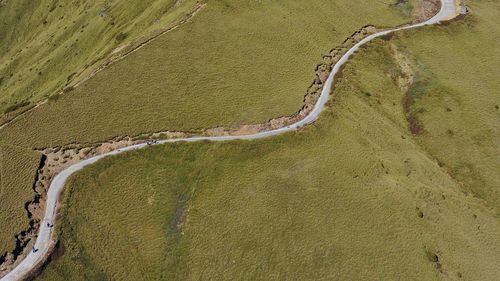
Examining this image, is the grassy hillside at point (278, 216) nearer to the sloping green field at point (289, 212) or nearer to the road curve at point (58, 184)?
the sloping green field at point (289, 212)

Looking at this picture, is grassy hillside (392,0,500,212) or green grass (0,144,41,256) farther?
grassy hillside (392,0,500,212)

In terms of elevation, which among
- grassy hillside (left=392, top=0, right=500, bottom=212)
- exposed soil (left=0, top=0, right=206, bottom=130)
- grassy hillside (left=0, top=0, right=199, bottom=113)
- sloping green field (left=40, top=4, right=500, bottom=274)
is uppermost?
exposed soil (left=0, top=0, right=206, bottom=130)

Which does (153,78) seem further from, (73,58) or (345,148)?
(73,58)

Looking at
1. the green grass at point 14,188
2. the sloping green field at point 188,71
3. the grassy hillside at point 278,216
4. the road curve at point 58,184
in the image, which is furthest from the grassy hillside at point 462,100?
the green grass at point 14,188

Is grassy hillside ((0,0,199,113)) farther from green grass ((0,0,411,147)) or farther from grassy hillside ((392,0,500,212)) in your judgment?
grassy hillside ((392,0,500,212))

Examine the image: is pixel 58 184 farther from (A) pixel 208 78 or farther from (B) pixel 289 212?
(B) pixel 289 212

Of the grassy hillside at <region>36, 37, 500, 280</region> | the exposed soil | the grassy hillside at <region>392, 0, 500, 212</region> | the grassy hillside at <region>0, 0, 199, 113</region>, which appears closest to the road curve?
the grassy hillside at <region>36, 37, 500, 280</region>

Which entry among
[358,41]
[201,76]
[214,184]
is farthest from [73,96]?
[358,41]
